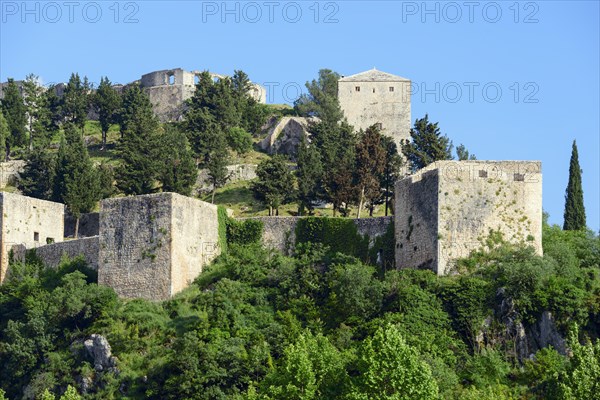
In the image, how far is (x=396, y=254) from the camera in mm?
57438

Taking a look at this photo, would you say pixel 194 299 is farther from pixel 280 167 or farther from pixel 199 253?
pixel 280 167

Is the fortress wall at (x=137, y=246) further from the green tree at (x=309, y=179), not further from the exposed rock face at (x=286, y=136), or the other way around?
the exposed rock face at (x=286, y=136)

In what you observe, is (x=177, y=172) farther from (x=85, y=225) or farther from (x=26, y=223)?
(x=26, y=223)

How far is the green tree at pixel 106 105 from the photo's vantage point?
84125 mm

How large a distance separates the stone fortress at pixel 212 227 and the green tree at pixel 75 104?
20.4 meters

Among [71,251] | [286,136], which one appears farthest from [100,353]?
[286,136]

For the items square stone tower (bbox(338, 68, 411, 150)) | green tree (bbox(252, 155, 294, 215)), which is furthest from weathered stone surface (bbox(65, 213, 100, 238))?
square stone tower (bbox(338, 68, 411, 150))

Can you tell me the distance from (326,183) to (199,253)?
28.6 ft

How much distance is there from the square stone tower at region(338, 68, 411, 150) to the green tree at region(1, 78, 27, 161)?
17.6 metres

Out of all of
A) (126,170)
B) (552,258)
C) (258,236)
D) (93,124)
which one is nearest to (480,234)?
(552,258)

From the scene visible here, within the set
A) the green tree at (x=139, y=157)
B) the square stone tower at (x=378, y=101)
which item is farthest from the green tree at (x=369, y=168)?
the square stone tower at (x=378, y=101)

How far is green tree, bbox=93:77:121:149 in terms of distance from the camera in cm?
8412

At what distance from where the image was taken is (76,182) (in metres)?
67.9

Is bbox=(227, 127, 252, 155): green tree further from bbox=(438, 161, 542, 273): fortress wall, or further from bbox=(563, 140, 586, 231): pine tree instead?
bbox=(438, 161, 542, 273): fortress wall
